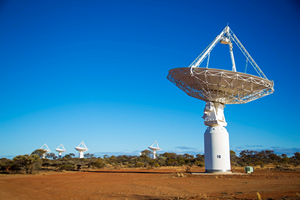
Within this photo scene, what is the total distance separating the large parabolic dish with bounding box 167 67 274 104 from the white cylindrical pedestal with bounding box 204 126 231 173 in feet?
13.4

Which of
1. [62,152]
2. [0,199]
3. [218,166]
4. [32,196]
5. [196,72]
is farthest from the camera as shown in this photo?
[62,152]

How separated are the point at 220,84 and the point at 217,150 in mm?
7934

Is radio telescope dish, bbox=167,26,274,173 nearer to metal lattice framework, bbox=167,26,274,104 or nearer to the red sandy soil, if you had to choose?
metal lattice framework, bbox=167,26,274,104

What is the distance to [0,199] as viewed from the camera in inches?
541

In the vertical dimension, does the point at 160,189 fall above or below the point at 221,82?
below

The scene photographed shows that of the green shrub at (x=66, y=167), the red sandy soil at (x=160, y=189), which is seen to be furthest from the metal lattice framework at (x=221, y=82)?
the green shrub at (x=66, y=167)

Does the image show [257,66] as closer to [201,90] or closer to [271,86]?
[271,86]

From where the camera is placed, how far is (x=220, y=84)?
27.1 metres

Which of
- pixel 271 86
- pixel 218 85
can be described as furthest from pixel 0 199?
pixel 271 86

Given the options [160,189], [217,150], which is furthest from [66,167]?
[160,189]

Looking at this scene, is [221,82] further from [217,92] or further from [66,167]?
[66,167]

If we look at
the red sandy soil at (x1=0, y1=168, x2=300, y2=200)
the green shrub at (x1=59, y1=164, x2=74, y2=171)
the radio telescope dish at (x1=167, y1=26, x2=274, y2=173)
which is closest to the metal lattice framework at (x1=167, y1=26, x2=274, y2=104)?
the radio telescope dish at (x1=167, y1=26, x2=274, y2=173)

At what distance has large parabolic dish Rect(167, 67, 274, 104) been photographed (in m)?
25.9

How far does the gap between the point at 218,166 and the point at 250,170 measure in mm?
3869
